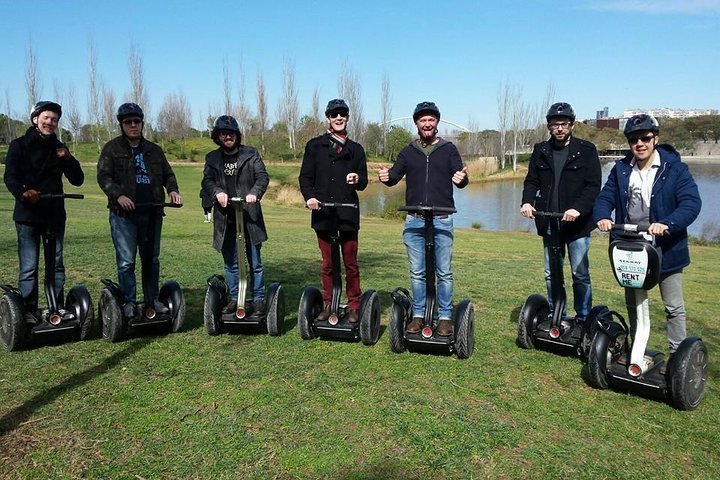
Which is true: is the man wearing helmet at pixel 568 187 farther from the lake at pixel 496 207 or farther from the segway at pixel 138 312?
the lake at pixel 496 207

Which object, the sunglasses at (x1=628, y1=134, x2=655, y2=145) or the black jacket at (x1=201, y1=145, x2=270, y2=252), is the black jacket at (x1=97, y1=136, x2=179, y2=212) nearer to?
the black jacket at (x1=201, y1=145, x2=270, y2=252)

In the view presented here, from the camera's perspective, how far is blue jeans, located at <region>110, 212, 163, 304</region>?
532 centimetres

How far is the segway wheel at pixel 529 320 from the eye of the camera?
530 cm

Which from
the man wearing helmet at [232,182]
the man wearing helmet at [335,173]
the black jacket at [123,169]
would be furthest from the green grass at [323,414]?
the black jacket at [123,169]

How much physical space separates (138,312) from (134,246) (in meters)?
0.62

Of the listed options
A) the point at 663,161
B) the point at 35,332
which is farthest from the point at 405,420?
the point at 35,332

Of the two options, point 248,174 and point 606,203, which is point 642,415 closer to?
point 606,203

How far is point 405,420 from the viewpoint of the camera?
12.5 feet

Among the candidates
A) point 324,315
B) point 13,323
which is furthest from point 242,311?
point 13,323

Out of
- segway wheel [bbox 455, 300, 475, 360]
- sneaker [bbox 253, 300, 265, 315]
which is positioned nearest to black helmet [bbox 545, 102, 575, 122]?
segway wheel [bbox 455, 300, 475, 360]

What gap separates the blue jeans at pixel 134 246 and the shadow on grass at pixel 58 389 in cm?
54

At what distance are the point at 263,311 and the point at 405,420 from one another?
224 centimetres

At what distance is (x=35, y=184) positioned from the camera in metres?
5.15

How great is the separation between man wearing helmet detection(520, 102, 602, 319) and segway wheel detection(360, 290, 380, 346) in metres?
1.56
